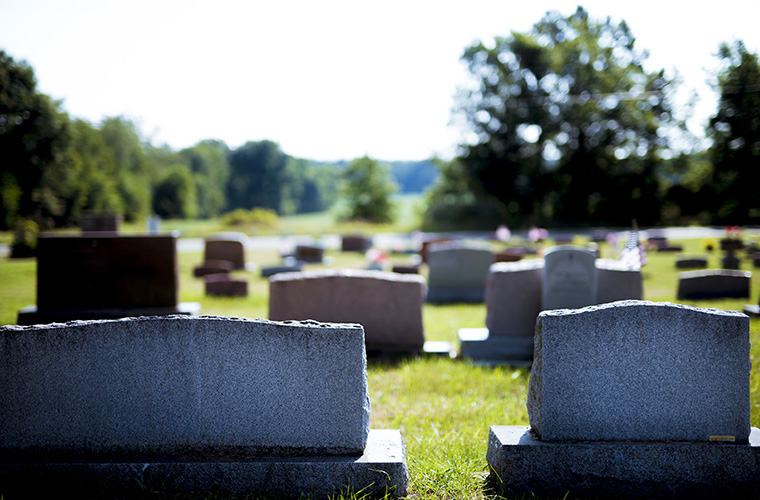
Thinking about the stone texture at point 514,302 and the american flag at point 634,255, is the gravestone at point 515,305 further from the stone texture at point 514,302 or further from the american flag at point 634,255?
the american flag at point 634,255

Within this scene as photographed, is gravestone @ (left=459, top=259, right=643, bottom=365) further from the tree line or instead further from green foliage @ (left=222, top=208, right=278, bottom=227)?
green foliage @ (left=222, top=208, right=278, bottom=227)

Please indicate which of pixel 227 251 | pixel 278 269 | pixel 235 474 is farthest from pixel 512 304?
pixel 227 251

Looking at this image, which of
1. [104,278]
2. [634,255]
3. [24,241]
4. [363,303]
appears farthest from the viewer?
[24,241]

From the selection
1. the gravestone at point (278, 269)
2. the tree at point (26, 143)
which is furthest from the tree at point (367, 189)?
the gravestone at point (278, 269)

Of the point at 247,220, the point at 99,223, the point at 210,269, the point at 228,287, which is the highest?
the point at 247,220

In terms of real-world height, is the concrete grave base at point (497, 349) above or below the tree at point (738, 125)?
below

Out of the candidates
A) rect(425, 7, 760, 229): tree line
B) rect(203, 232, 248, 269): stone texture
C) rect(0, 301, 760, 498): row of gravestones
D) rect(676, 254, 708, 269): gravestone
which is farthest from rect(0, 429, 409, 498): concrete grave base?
rect(425, 7, 760, 229): tree line

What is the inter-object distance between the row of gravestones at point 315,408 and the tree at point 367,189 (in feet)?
169

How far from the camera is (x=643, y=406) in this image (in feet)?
9.64

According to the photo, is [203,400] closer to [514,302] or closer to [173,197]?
[514,302]

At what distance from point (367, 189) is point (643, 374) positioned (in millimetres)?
53428

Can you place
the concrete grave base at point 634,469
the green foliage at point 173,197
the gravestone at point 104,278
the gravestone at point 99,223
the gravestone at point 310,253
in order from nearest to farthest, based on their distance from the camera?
1. the concrete grave base at point 634,469
2. the gravestone at point 104,278
3. the gravestone at point 99,223
4. the gravestone at point 310,253
5. the green foliage at point 173,197

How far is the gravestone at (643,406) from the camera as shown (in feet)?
9.48

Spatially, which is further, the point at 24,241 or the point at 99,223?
the point at 24,241
